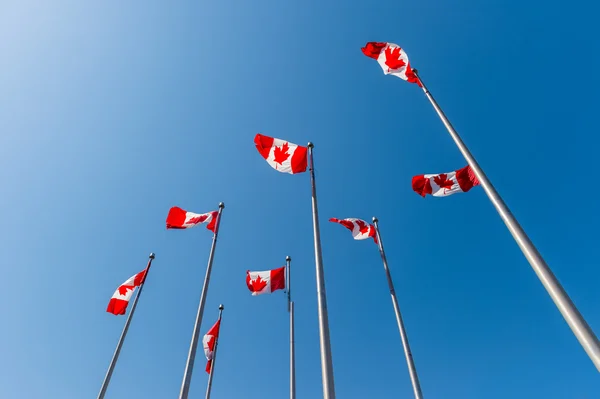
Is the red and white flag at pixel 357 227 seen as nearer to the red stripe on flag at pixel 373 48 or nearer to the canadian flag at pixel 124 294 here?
the red stripe on flag at pixel 373 48

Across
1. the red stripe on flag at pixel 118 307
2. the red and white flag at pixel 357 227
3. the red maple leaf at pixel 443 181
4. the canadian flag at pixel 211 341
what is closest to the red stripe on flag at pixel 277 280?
the canadian flag at pixel 211 341

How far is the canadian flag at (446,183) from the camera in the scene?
1205cm

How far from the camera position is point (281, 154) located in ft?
40.9

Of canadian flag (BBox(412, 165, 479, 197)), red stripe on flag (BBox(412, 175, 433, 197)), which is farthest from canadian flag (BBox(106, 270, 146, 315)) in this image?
canadian flag (BBox(412, 165, 479, 197))

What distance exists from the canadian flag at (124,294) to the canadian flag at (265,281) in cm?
513

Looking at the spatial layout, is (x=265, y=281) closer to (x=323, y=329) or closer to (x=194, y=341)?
(x=194, y=341)

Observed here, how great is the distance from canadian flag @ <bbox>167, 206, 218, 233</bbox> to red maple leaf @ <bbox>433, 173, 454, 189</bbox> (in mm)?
9138

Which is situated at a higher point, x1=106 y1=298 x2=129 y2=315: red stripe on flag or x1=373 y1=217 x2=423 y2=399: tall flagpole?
x1=106 y1=298 x2=129 y2=315: red stripe on flag

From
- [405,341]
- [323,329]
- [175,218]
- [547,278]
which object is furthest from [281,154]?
[547,278]

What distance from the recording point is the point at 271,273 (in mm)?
17438

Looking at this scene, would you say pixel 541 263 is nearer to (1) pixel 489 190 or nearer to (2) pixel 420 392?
(1) pixel 489 190

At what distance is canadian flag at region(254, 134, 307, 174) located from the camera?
39.6 feet

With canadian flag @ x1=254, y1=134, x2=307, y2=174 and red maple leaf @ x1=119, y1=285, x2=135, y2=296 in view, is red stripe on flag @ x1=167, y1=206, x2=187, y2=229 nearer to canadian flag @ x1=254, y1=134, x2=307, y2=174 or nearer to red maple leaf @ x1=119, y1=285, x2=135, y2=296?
red maple leaf @ x1=119, y1=285, x2=135, y2=296

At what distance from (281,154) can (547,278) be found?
8.52 metres
